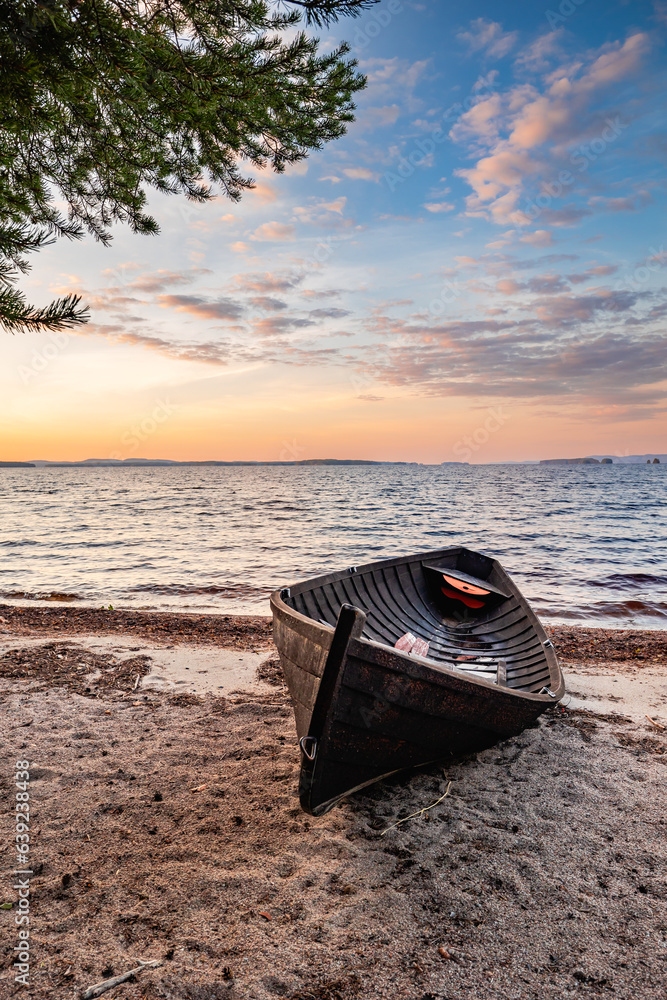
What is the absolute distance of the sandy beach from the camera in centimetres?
252

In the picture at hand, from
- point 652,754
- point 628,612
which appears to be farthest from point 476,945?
point 628,612

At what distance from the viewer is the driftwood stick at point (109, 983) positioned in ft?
7.72

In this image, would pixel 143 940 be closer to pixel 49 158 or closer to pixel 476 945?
pixel 476 945

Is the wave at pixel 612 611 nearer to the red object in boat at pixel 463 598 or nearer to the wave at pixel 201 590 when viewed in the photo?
the red object in boat at pixel 463 598

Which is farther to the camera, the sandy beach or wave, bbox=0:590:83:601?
wave, bbox=0:590:83:601

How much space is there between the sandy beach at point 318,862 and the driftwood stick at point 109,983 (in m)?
0.05

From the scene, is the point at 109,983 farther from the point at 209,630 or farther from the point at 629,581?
the point at 629,581

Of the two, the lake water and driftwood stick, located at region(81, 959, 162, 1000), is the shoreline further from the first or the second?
driftwood stick, located at region(81, 959, 162, 1000)

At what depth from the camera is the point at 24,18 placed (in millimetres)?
3123

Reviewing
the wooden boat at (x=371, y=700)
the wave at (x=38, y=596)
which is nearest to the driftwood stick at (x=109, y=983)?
the wooden boat at (x=371, y=700)

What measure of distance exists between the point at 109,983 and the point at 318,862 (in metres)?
1.28

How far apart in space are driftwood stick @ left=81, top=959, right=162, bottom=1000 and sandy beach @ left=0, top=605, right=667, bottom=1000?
0.05 meters

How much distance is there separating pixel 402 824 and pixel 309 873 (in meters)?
0.79

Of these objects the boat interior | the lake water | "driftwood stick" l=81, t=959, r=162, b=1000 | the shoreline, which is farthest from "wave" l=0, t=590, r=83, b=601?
"driftwood stick" l=81, t=959, r=162, b=1000
